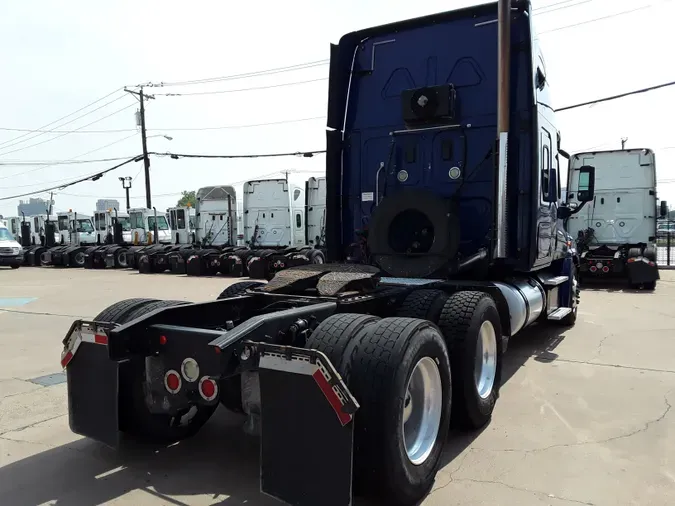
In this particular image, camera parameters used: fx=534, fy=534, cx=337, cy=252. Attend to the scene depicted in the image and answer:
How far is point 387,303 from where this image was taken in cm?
455

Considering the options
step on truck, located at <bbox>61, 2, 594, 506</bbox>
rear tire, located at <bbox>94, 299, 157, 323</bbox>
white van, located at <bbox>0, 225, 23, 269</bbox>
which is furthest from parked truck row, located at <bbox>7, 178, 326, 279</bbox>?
rear tire, located at <bbox>94, 299, 157, 323</bbox>

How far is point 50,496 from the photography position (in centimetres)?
334

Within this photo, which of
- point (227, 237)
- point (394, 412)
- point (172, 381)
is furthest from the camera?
point (227, 237)

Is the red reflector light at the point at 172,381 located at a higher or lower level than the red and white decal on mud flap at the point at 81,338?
lower

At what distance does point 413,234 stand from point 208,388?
3.19 m

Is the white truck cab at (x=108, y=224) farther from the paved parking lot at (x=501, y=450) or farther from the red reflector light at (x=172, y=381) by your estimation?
the red reflector light at (x=172, y=381)

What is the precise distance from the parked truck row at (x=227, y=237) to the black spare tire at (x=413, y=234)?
1165cm

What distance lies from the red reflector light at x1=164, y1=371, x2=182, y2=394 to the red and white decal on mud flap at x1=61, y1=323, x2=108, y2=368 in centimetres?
48

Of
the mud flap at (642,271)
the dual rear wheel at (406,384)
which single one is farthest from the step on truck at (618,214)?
the dual rear wheel at (406,384)

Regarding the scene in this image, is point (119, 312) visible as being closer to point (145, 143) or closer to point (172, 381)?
point (172, 381)

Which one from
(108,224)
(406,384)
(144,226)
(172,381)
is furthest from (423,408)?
(108,224)

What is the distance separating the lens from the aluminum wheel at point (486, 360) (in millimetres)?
4453

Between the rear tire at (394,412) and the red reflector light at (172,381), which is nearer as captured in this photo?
the rear tire at (394,412)

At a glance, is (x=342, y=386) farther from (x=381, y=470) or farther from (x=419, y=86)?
(x=419, y=86)
